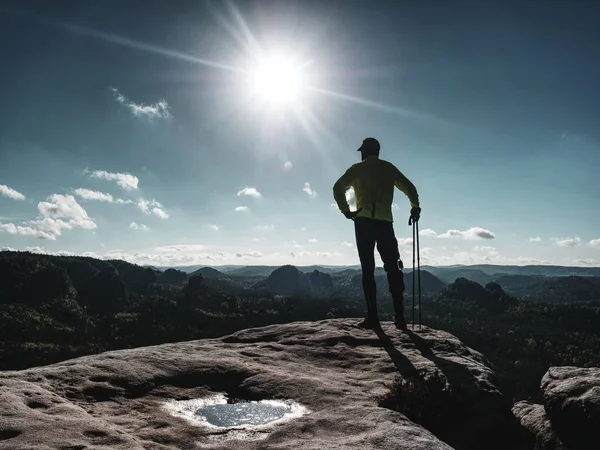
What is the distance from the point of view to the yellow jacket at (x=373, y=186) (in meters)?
11.3

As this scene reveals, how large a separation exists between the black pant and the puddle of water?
18.4ft

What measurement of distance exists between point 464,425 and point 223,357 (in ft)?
16.4

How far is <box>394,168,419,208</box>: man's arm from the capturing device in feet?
38.5

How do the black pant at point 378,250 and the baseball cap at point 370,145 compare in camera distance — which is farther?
the baseball cap at point 370,145

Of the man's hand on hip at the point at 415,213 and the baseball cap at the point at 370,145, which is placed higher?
the baseball cap at the point at 370,145

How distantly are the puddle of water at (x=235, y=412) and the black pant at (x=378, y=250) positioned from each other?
562 centimetres

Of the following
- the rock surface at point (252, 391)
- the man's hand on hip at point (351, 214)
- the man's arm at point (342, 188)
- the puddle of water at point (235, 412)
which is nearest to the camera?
the rock surface at point (252, 391)

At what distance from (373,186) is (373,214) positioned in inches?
32.0

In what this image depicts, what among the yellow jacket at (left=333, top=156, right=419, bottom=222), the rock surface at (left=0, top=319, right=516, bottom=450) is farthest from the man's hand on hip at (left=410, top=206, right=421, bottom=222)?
the rock surface at (left=0, top=319, right=516, bottom=450)

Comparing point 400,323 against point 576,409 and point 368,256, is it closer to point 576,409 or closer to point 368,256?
point 368,256

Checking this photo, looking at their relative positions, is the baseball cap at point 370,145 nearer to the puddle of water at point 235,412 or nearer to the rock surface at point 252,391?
the rock surface at point 252,391

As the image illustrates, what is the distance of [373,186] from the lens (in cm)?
1136

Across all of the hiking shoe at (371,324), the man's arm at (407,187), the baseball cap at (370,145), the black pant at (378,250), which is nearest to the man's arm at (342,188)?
the black pant at (378,250)

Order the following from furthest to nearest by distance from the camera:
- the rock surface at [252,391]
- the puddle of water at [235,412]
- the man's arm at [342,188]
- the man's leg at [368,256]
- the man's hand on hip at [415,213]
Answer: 1. the man's hand on hip at [415,213]
2. the man's arm at [342,188]
3. the man's leg at [368,256]
4. the puddle of water at [235,412]
5. the rock surface at [252,391]
